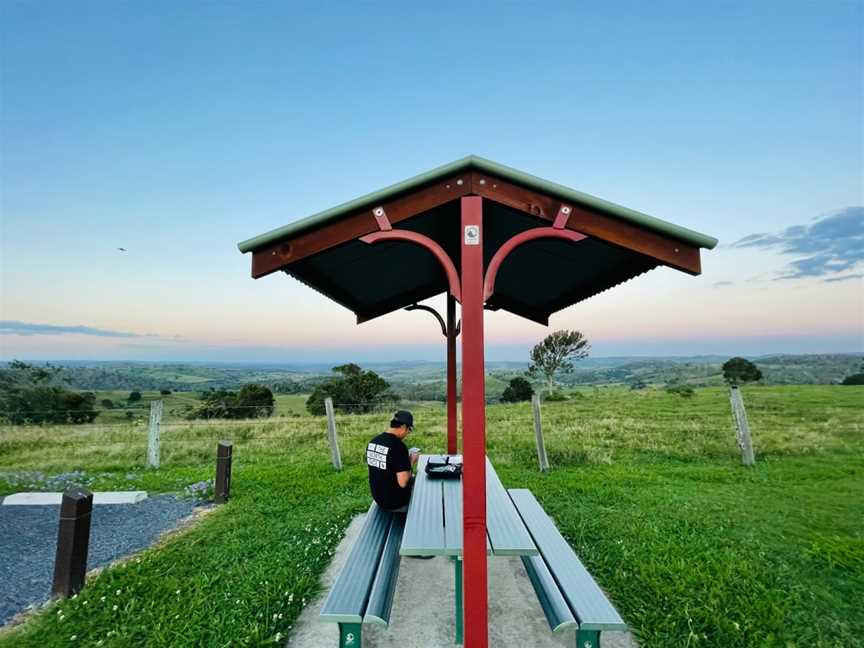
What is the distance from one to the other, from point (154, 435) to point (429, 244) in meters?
8.55

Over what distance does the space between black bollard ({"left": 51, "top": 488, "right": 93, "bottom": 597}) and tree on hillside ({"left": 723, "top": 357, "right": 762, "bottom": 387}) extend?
153ft

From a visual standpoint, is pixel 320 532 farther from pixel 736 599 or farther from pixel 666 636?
pixel 736 599

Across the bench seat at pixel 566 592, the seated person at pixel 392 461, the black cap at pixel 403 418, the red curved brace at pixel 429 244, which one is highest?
the red curved brace at pixel 429 244

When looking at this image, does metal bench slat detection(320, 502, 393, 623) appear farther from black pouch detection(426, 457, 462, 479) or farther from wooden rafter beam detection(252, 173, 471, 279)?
wooden rafter beam detection(252, 173, 471, 279)

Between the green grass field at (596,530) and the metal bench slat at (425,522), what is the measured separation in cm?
118

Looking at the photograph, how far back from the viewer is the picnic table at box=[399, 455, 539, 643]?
267 cm

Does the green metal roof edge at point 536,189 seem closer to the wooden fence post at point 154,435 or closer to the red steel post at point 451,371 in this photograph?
the red steel post at point 451,371

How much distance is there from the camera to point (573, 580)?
2.70m

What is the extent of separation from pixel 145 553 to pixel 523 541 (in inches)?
167

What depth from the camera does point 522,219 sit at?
3389 mm

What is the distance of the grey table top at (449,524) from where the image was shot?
2672 millimetres

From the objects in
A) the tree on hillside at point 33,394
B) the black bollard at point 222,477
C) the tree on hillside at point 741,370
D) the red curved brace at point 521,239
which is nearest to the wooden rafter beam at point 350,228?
the red curved brace at point 521,239

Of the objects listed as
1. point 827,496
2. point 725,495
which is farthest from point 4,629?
point 827,496

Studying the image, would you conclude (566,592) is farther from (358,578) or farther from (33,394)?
(33,394)
